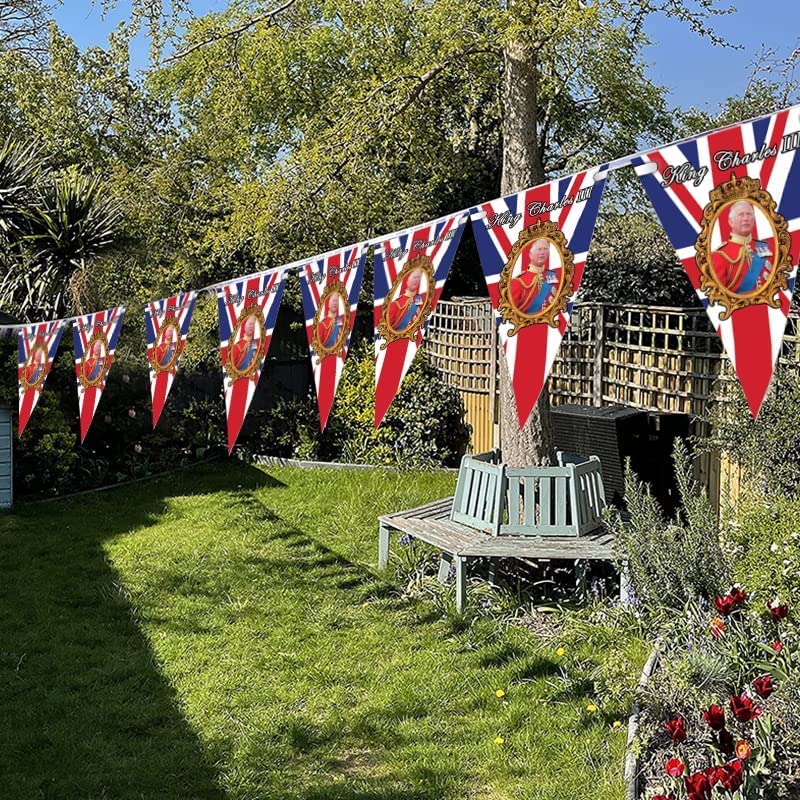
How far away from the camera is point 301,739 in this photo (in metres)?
4.05

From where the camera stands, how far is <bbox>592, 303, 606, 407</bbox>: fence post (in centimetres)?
877

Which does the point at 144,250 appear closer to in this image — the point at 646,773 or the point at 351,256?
the point at 351,256

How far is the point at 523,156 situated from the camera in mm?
6066

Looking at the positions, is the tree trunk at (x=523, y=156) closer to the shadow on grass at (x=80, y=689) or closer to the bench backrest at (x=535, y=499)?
the bench backrest at (x=535, y=499)

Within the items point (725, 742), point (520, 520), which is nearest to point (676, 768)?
point (725, 742)

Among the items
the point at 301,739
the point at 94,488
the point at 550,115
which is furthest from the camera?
the point at 550,115

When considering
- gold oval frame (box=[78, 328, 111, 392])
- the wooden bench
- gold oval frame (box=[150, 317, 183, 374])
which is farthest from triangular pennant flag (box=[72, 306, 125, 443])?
the wooden bench

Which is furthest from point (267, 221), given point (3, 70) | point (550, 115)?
point (3, 70)

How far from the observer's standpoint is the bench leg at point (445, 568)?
577 centimetres

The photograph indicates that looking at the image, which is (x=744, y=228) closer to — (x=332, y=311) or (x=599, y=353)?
(x=332, y=311)

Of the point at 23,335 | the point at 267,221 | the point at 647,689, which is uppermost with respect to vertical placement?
the point at 267,221

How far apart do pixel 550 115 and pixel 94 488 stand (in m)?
7.18

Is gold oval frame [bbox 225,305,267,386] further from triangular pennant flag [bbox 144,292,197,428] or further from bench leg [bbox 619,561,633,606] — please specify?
bench leg [bbox 619,561,633,606]

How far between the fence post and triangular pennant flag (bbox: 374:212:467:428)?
473cm
